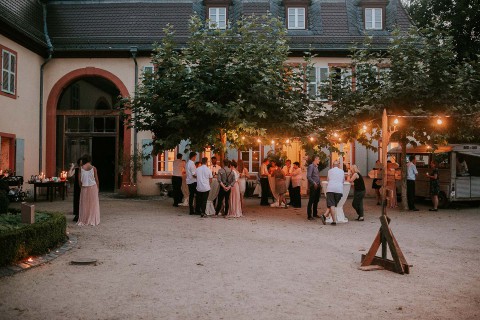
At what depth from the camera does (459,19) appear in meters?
23.9

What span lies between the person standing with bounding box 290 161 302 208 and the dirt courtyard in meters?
4.87

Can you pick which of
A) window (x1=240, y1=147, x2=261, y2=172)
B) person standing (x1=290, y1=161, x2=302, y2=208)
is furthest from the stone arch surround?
person standing (x1=290, y1=161, x2=302, y2=208)

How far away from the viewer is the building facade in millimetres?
21078

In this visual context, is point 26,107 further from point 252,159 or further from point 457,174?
point 457,174

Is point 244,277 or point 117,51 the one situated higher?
point 117,51

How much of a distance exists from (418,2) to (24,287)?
25.8 meters

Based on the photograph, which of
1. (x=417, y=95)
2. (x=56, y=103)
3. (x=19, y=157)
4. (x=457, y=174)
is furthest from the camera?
(x=56, y=103)

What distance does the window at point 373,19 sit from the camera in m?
23.2

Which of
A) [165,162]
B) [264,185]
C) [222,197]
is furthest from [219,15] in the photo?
[222,197]

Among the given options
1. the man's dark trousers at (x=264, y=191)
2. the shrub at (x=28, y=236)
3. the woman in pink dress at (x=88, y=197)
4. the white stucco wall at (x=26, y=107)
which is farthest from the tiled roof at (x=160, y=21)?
the shrub at (x=28, y=236)

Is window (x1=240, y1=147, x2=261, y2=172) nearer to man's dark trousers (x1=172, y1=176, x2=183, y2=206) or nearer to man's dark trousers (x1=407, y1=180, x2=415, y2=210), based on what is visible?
man's dark trousers (x1=172, y1=176, x2=183, y2=206)

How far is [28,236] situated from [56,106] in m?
15.4

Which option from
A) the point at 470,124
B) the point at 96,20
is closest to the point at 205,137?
the point at 470,124

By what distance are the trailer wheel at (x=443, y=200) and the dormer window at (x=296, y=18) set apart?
33.7 ft
